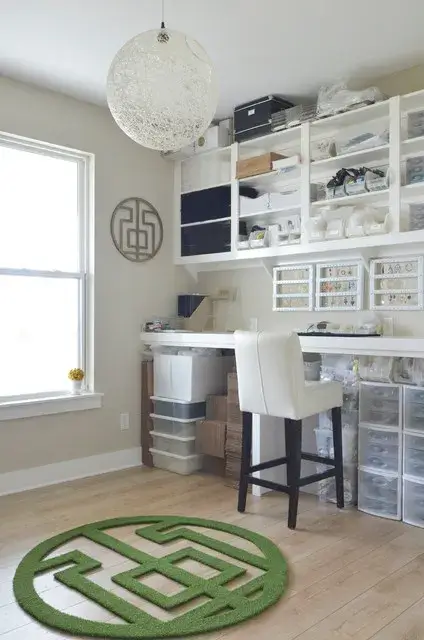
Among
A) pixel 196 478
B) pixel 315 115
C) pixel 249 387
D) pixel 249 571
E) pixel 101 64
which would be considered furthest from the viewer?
pixel 196 478

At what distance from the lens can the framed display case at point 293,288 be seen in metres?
3.83

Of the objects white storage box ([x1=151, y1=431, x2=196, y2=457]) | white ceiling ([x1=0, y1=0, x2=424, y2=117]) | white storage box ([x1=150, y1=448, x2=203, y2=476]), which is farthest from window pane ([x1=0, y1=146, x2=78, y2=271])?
white storage box ([x1=150, y1=448, x2=203, y2=476])

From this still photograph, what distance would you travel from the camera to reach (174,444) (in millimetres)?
4039

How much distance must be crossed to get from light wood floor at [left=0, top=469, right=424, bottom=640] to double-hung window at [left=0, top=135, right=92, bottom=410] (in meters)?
0.77

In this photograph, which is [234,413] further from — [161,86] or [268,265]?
[161,86]

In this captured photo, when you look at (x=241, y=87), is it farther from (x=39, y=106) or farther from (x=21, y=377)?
(x=21, y=377)

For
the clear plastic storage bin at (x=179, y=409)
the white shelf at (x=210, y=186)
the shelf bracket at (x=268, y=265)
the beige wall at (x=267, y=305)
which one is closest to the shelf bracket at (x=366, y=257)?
the beige wall at (x=267, y=305)

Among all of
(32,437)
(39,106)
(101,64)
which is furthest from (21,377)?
(101,64)

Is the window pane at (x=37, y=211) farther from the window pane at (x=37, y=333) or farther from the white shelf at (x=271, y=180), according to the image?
the white shelf at (x=271, y=180)

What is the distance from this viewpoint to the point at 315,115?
11.8ft

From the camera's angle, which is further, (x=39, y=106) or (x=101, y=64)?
(x=39, y=106)

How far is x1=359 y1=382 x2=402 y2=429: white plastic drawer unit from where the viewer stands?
3.08 meters

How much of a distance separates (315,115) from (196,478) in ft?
8.05

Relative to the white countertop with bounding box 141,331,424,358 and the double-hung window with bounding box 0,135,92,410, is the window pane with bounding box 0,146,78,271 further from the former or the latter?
the white countertop with bounding box 141,331,424,358
